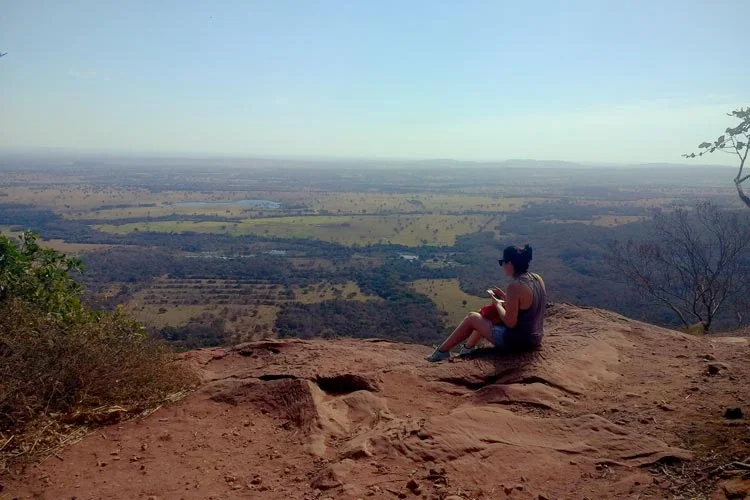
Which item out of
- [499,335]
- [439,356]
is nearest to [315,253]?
[439,356]

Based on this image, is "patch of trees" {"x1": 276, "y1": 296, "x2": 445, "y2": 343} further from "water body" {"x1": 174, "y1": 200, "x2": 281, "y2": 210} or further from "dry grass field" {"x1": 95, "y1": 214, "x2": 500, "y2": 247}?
"water body" {"x1": 174, "y1": 200, "x2": 281, "y2": 210}

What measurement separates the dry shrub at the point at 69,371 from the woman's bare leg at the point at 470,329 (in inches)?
116

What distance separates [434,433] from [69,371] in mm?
3230

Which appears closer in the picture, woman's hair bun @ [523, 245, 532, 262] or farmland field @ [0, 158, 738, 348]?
woman's hair bun @ [523, 245, 532, 262]

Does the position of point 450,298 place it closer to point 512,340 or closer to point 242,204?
point 512,340

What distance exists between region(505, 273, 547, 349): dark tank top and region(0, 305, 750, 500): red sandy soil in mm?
164

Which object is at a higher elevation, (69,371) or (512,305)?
(512,305)

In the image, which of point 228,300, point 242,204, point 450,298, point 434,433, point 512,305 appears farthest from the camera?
point 242,204

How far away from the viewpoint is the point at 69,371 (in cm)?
446

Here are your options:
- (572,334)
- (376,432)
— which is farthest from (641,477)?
(572,334)

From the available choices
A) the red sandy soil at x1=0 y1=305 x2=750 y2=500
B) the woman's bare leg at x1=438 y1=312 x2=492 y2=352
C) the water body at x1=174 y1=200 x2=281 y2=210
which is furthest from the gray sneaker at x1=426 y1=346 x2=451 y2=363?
the water body at x1=174 y1=200 x2=281 y2=210

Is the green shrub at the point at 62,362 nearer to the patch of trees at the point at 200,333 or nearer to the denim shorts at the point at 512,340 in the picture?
the denim shorts at the point at 512,340

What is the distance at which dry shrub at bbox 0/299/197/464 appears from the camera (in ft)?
13.2

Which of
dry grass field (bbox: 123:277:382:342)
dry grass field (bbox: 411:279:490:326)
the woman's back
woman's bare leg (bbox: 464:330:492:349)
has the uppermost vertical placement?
the woman's back
